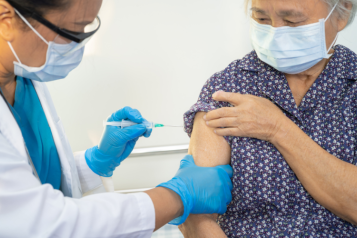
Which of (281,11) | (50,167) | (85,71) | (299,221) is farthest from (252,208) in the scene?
(85,71)

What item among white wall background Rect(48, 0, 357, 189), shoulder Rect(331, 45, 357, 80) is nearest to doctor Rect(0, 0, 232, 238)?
shoulder Rect(331, 45, 357, 80)

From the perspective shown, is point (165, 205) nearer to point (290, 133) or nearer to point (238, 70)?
point (290, 133)

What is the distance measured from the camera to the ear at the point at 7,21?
770 millimetres

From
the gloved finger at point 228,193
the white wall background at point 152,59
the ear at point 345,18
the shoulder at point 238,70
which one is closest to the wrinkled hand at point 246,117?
→ the shoulder at point 238,70

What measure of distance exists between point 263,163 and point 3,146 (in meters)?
0.88

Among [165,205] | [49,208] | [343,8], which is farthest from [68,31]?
[343,8]

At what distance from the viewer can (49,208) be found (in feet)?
2.54

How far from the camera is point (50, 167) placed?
1196mm

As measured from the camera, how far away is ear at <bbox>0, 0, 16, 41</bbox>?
2.52 ft

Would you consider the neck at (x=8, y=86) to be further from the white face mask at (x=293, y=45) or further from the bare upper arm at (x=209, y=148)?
the white face mask at (x=293, y=45)

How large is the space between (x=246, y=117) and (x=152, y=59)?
3.52ft

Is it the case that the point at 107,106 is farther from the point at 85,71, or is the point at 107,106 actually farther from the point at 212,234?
the point at 212,234

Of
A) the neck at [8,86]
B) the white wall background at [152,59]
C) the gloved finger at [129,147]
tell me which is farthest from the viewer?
the white wall background at [152,59]

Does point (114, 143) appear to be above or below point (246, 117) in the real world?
below
